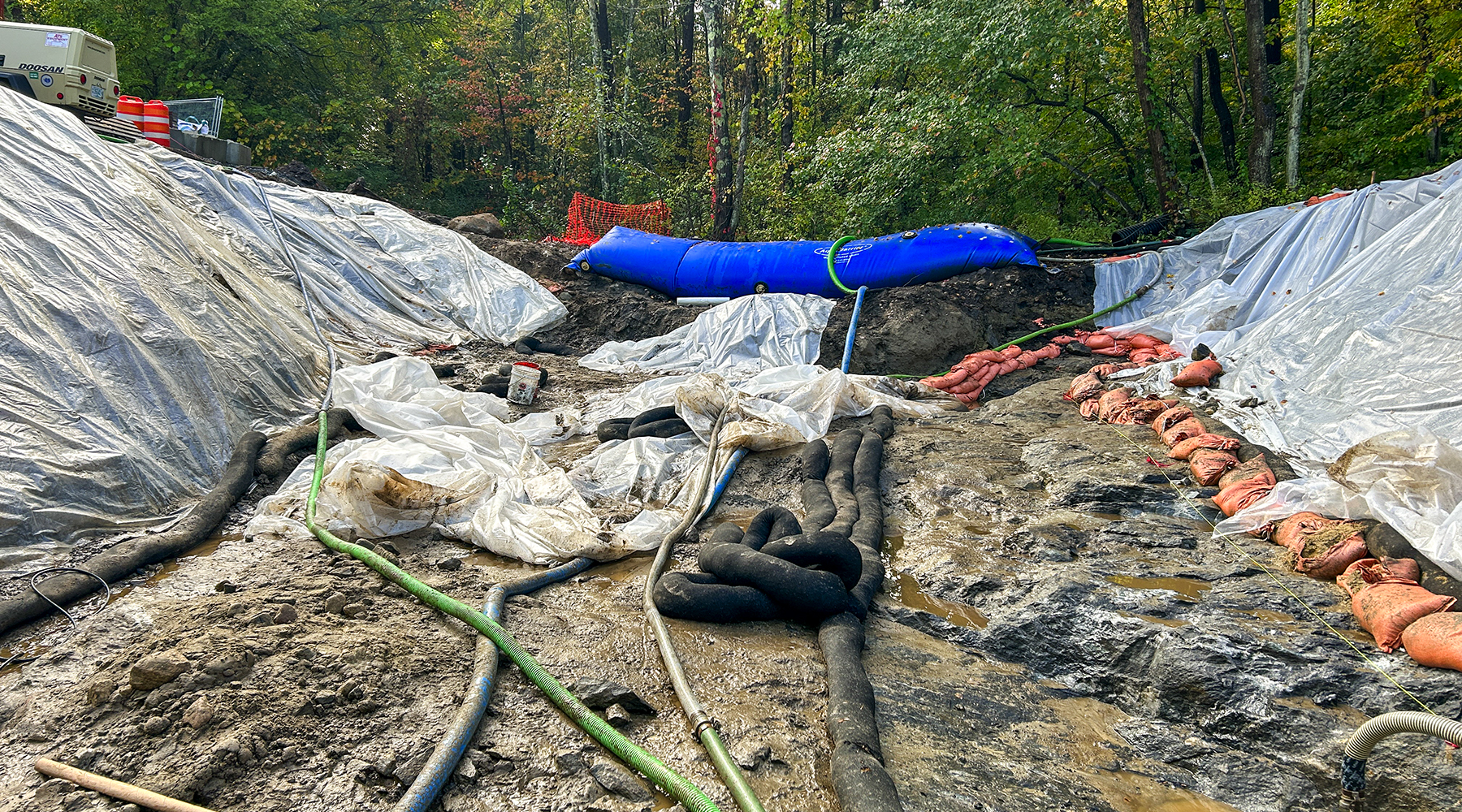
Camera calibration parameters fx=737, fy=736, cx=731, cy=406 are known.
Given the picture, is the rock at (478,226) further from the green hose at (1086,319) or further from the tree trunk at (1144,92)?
the tree trunk at (1144,92)

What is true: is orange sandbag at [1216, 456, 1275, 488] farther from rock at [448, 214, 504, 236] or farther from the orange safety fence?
the orange safety fence

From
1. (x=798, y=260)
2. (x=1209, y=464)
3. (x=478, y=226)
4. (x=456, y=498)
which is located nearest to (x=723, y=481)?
(x=456, y=498)

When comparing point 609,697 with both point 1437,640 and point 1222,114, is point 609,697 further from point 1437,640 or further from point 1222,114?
point 1222,114

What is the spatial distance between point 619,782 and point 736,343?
6.68 metres

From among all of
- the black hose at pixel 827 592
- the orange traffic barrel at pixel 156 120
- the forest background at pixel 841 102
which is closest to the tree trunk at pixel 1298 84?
the forest background at pixel 841 102

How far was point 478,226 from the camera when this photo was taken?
1203cm

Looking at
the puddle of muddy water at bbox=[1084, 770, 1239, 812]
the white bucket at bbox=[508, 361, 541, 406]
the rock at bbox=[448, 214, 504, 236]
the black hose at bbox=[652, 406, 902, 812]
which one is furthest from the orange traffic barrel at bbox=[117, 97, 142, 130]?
the puddle of muddy water at bbox=[1084, 770, 1239, 812]

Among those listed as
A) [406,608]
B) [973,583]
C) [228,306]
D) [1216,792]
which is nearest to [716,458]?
[973,583]

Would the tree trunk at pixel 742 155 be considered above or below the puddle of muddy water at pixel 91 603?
above

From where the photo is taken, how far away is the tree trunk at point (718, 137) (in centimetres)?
1071

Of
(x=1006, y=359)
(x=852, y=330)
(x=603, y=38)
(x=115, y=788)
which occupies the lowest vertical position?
(x=115, y=788)

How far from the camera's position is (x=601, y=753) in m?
2.08

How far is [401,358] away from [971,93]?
331 inches

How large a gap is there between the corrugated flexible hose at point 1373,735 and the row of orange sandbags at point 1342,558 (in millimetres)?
598
